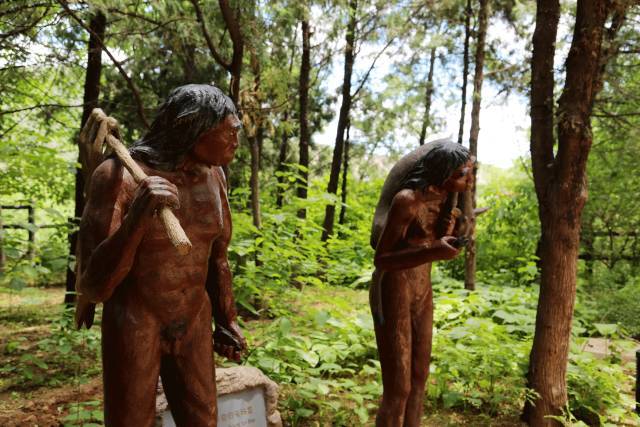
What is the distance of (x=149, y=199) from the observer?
160cm

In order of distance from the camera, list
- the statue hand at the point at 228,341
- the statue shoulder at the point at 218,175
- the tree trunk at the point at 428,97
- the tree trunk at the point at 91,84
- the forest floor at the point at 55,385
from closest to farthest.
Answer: the statue shoulder at the point at 218,175
the statue hand at the point at 228,341
the forest floor at the point at 55,385
the tree trunk at the point at 91,84
the tree trunk at the point at 428,97

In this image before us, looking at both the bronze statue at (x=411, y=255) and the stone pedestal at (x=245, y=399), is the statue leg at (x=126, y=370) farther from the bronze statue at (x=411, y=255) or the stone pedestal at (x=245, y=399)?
the bronze statue at (x=411, y=255)

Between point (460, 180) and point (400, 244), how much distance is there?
49 cm

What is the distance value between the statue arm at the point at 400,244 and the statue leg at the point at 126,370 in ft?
4.64

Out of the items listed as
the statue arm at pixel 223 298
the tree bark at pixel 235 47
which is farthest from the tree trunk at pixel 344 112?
the statue arm at pixel 223 298

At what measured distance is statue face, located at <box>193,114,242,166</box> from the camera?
1907 millimetres

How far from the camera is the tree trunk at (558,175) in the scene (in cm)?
394

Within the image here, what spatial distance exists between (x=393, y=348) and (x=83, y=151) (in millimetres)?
1977

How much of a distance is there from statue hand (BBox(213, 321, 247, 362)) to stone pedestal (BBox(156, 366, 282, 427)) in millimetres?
901

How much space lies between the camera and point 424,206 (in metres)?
2.91

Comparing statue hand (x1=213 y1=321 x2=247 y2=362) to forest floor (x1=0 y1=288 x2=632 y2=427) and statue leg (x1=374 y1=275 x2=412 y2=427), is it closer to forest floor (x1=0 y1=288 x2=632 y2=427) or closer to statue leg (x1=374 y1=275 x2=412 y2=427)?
statue leg (x1=374 y1=275 x2=412 y2=427)

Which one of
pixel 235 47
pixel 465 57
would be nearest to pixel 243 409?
pixel 235 47

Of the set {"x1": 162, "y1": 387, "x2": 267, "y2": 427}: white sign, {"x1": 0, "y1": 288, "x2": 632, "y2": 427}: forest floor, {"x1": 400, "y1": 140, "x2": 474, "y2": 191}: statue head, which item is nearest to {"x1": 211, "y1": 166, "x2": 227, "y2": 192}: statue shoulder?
{"x1": 400, "y1": 140, "x2": 474, "y2": 191}: statue head

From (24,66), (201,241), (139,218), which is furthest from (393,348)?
(24,66)
